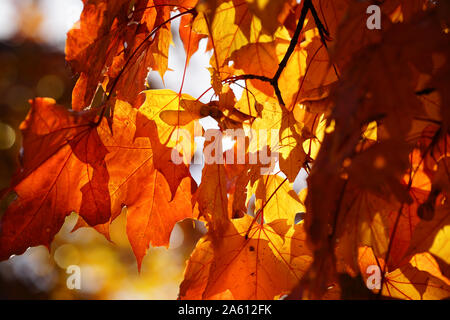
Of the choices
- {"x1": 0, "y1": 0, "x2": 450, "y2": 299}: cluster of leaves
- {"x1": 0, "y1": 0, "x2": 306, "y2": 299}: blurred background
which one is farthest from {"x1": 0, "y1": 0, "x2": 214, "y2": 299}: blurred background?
{"x1": 0, "y1": 0, "x2": 450, "y2": 299}: cluster of leaves

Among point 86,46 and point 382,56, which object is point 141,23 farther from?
point 382,56

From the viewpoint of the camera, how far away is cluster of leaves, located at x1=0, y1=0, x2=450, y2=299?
67cm

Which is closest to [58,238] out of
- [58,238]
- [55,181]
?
[58,238]

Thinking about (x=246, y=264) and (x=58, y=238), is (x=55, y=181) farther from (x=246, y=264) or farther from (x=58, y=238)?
(x=58, y=238)

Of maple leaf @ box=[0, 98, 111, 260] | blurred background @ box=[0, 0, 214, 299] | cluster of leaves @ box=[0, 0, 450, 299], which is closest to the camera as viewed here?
cluster of leaves @ box=[0, 0, 450, 299]

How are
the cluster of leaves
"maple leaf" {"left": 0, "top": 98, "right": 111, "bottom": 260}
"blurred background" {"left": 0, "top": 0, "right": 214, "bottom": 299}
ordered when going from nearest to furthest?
the cluster of leaves → "maple leaf" {"left": 0, "top": 98, "right": 111, "bottom": 260} → "blurred background" {"left": 0, "top": 0, "right": 214, "bottom": 299}

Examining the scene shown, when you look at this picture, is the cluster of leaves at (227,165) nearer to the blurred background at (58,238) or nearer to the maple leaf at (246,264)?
the maple leaf at (246,264)

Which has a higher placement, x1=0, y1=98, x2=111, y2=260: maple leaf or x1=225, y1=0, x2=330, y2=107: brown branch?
x1=225, y1=0, x2=330, y2=107: brown branch

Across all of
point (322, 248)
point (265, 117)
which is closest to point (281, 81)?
point (265, 117)

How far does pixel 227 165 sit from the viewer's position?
0.92 meters

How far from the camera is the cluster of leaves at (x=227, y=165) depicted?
67cm

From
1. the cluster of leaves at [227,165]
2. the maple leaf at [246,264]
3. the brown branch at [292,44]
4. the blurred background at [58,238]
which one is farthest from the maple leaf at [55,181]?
the blurred background at [58,238]

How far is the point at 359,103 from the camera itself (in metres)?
0.45

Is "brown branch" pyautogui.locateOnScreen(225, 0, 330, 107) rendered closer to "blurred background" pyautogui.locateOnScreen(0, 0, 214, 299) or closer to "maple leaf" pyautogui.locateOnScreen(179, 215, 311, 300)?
"maple leaf" pyautogui.locateOnScreen(179, 215, 311, 300)
